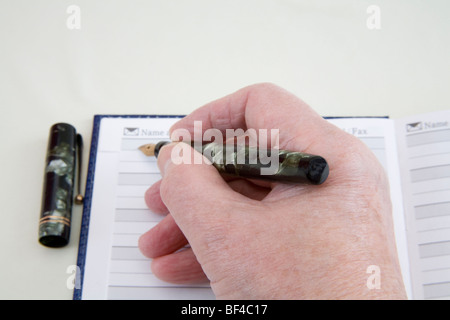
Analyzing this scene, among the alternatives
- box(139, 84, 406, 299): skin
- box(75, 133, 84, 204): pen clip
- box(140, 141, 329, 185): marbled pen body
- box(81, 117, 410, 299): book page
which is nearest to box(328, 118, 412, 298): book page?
box(81, 117, 410, 299): book page

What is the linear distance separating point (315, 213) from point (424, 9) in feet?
2.63

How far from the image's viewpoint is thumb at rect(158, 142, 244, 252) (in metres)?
0.43

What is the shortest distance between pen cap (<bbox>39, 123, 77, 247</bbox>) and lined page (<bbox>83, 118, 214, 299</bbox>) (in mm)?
46

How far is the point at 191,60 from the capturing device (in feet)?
2.96

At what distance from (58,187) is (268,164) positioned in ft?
1.45

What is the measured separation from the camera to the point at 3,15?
3.15ft

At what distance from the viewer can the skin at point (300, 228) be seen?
15.6 inches

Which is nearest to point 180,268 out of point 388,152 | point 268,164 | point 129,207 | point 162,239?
point 162,239

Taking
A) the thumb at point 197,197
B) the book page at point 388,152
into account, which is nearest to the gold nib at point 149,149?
the thumb at point 197,197

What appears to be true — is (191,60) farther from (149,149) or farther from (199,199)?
(199,199)

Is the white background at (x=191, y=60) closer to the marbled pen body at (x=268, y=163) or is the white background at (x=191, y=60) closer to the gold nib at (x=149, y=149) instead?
the gold nib at (x=149, y=149)
